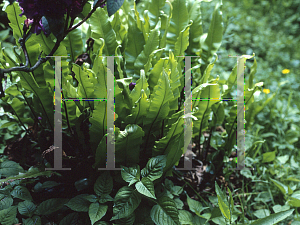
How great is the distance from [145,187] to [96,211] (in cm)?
25

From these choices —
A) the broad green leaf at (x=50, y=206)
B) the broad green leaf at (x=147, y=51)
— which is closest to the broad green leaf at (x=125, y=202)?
the broad green leaf at (x=50, y=206)

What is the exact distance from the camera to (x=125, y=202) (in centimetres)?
119

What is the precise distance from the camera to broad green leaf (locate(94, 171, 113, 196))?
127 centimetres

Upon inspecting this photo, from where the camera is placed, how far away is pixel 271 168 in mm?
1921

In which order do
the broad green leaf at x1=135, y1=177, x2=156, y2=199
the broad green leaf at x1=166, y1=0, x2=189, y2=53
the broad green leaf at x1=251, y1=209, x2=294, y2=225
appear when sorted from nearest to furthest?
the broad green leaf at x1=135, y1=177, x2=156, y2=199 → the broad green leaf at x1=251, y1=209, x2=294, y2=225 → the broad green leaf at x1=166, y1=0, x2=189, y2=53

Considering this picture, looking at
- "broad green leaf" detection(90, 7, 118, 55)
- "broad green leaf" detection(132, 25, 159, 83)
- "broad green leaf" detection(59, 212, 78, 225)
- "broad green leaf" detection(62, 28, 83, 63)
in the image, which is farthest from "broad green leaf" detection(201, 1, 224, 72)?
"broad green leaf" detection(59, 212, 78, 225)

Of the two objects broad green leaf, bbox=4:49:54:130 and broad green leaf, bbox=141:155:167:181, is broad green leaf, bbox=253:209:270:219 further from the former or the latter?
broad green leaf, bbox=4:49:54:130

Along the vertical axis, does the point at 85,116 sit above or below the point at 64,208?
above

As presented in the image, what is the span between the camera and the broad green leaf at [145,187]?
1.13 m

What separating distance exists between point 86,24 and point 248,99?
129cm

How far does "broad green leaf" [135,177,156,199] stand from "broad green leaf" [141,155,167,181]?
4cm

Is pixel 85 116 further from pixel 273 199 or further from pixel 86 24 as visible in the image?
pixel 273 199

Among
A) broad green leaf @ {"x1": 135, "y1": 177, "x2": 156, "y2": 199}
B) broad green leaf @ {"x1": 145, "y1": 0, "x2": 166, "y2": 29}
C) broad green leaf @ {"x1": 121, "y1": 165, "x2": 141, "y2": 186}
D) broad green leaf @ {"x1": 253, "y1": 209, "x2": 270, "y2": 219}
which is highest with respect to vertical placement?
broad green leaf @ {"x1": 145, "y1": 0, "x2": 166, "y2": 29}

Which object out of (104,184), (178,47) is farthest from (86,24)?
(104,184)
